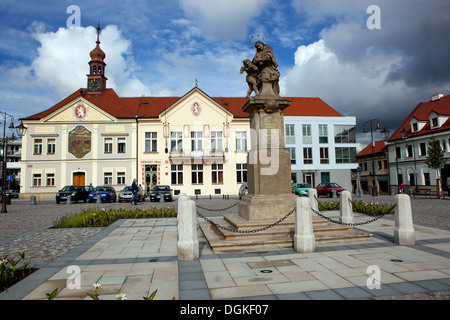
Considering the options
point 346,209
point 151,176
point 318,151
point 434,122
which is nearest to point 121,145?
point 151,176

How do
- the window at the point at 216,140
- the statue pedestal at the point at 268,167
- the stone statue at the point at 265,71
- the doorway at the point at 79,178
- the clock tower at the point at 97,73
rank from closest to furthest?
the statue pedestal at the point at 268,167, the stone statue at the point at 265,71, the doorway at the point at 79,178, the window at the point at 216,140, the clock tower at the point at 97,73

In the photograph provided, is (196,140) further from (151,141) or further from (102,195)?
(102,195)

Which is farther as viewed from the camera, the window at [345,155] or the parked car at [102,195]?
the window at [345,155]

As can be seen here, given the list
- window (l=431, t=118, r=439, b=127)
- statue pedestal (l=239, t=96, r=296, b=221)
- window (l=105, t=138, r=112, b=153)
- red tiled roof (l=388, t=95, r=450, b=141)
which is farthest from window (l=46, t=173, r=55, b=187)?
window (l=431, t=118, r=439, b=127)

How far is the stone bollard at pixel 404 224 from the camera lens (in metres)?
6.95

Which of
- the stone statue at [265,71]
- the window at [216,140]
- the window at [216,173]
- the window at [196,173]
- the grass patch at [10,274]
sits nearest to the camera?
the grass patch at [10,274]

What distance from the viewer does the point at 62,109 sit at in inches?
1284

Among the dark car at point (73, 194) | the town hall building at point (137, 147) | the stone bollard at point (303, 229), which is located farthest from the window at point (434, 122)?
the dark car at point (73, 194)

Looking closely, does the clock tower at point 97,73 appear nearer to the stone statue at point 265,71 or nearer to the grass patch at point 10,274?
the stone statue at point 265,71

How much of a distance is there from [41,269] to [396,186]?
44328 mm

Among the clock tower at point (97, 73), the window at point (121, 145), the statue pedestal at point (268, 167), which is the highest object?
the clock tower at point (97, 73)

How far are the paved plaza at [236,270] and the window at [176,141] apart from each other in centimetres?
2505
